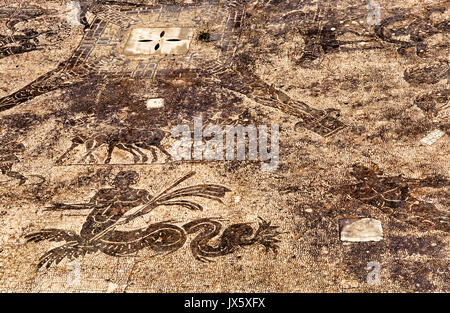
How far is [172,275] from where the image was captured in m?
5.61

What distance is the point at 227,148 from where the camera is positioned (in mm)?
6984

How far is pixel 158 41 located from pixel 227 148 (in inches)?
115

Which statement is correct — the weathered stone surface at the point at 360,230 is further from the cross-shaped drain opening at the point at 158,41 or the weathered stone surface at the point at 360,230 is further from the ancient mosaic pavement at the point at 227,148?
the cross-shaped drain opening at the point at 158,41

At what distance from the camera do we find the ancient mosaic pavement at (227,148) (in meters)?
5.66

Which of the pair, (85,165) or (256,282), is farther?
(85,165)

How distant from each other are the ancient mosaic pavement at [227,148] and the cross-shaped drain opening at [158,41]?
3 cm

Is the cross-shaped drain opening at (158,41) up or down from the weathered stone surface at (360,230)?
down

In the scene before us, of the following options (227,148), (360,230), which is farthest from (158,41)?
(360,230)

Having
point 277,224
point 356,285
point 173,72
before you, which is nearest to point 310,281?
point 356,285

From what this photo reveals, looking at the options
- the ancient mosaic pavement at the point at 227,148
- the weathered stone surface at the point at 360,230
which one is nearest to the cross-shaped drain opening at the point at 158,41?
the ancient mosaic pavement at the point at 227,148

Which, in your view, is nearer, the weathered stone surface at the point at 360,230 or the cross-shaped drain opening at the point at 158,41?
the weathered stone surface at the point at 360,230

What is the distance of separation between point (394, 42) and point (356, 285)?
14.2 feet

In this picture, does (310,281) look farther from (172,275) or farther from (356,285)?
(172,275)

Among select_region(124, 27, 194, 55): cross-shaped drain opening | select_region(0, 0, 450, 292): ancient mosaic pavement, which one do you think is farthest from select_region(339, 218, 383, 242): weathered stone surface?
select_region(124, 27, 194, 55): cross-shaped drain opening
